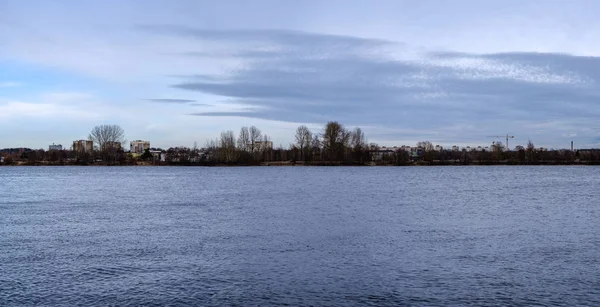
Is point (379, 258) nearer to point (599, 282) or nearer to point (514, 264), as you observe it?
point (514, 264)

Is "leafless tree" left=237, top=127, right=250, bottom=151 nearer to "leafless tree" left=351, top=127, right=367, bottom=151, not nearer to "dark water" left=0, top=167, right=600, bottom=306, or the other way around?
"leafless tree" left=351, top=127, right=367, bottom=151

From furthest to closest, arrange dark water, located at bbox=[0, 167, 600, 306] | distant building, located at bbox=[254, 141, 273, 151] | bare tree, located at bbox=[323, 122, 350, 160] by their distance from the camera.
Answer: distant building, located at bbox=[254, 141, 273, 151] < bare tree, located at bbox=[323, 122, 350, 160] < dark water, located at bbox=[0, 167, 600, 306]

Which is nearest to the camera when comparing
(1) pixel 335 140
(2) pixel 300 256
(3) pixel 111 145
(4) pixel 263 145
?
(2) pixel 300 256

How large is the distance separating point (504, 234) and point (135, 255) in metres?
14.9

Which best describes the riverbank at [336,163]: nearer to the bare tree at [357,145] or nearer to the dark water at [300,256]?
the bare tree at [357,145]

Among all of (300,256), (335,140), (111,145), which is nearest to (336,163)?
(335,140)

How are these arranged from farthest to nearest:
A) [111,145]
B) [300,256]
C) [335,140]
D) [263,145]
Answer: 1. [111,145]
2. [263,145]
3. [335,140]
4. [300,256]

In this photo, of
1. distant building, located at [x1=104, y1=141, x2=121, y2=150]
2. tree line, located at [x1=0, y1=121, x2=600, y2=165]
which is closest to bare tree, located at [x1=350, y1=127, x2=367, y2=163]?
tree line, located at [x1=0, y1=121, x2=600, y2=165]

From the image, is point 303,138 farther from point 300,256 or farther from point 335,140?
point 300,256

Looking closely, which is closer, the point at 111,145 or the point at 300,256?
the point at 300,256

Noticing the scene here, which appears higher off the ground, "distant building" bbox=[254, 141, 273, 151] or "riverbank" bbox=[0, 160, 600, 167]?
"distant building" bbox=[254, 141, 273, 151]

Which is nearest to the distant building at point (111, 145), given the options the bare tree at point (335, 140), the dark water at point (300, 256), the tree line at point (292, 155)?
the tree line at point (292, 155)

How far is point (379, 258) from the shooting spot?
18469 millimetres

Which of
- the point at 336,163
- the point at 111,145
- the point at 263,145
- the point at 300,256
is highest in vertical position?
the point at 111,145
